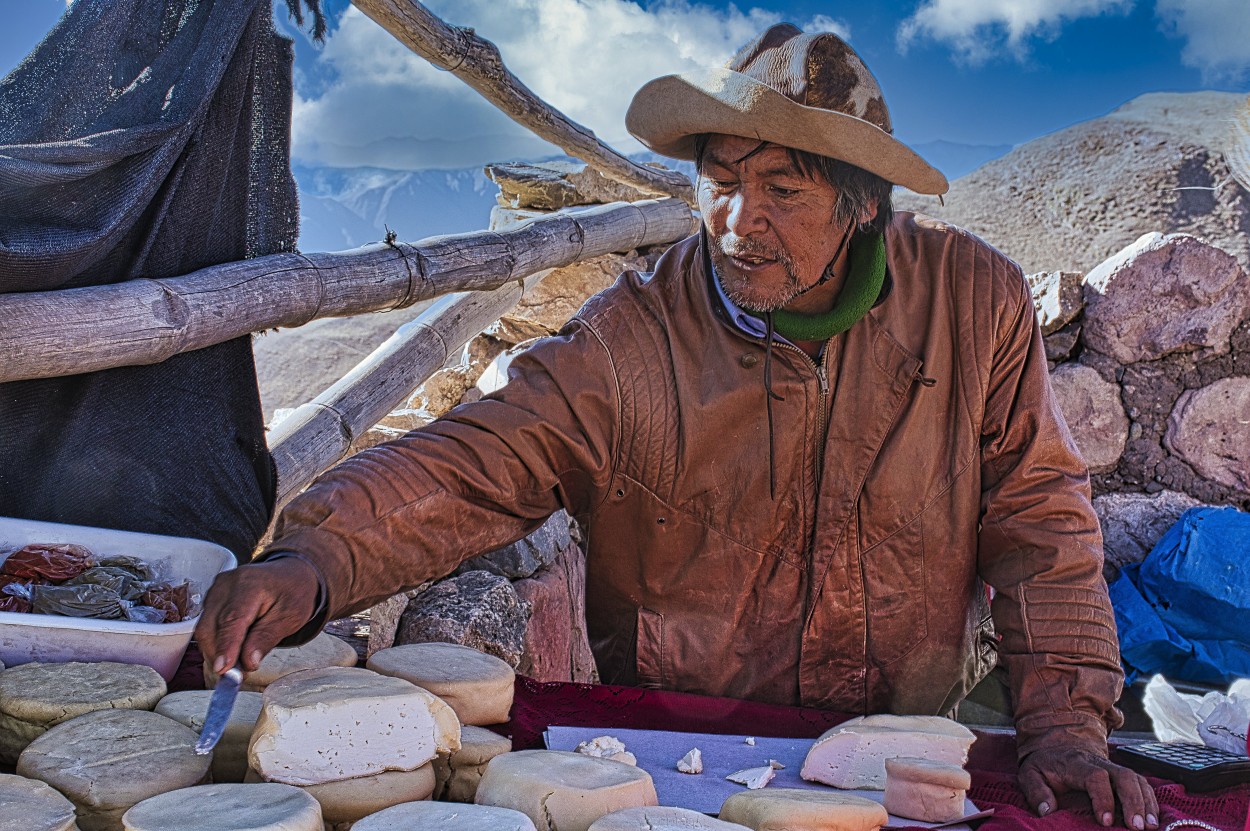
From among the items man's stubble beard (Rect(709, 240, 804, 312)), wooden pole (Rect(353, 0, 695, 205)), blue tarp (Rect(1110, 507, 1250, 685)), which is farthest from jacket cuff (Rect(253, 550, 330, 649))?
blue tarp (Rect(1110, 507, 1250, 685))

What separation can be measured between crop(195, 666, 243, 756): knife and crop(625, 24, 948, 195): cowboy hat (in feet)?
4.49

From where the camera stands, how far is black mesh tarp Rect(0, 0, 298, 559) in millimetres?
2330

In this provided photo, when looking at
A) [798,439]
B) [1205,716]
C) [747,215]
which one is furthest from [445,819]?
[1205,716]

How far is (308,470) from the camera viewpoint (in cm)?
335

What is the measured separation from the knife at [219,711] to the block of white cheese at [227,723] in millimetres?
32

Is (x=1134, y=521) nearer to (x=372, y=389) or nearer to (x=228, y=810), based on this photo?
(x=372, y=389)

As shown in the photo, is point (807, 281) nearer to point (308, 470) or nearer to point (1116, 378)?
point (308, 470)

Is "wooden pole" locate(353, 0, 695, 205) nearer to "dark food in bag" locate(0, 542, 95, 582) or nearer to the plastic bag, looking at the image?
"dark food in bag" locate(0, 542, 95, 582)

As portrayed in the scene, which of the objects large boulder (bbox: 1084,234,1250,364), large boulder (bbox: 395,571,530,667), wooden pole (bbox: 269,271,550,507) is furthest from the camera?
large boulder (bbox: 1084,234,1250,364)

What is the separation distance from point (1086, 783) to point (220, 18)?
8.35ft

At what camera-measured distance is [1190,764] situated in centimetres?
176

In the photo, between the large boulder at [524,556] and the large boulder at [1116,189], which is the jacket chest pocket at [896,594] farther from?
the large boulder at [1116,189]

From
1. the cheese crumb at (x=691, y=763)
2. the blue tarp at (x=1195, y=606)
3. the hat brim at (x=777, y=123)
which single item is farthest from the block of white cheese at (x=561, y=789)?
the blue tarp at (x=1195, y=606)

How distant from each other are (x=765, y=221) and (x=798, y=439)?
1.52 ft
